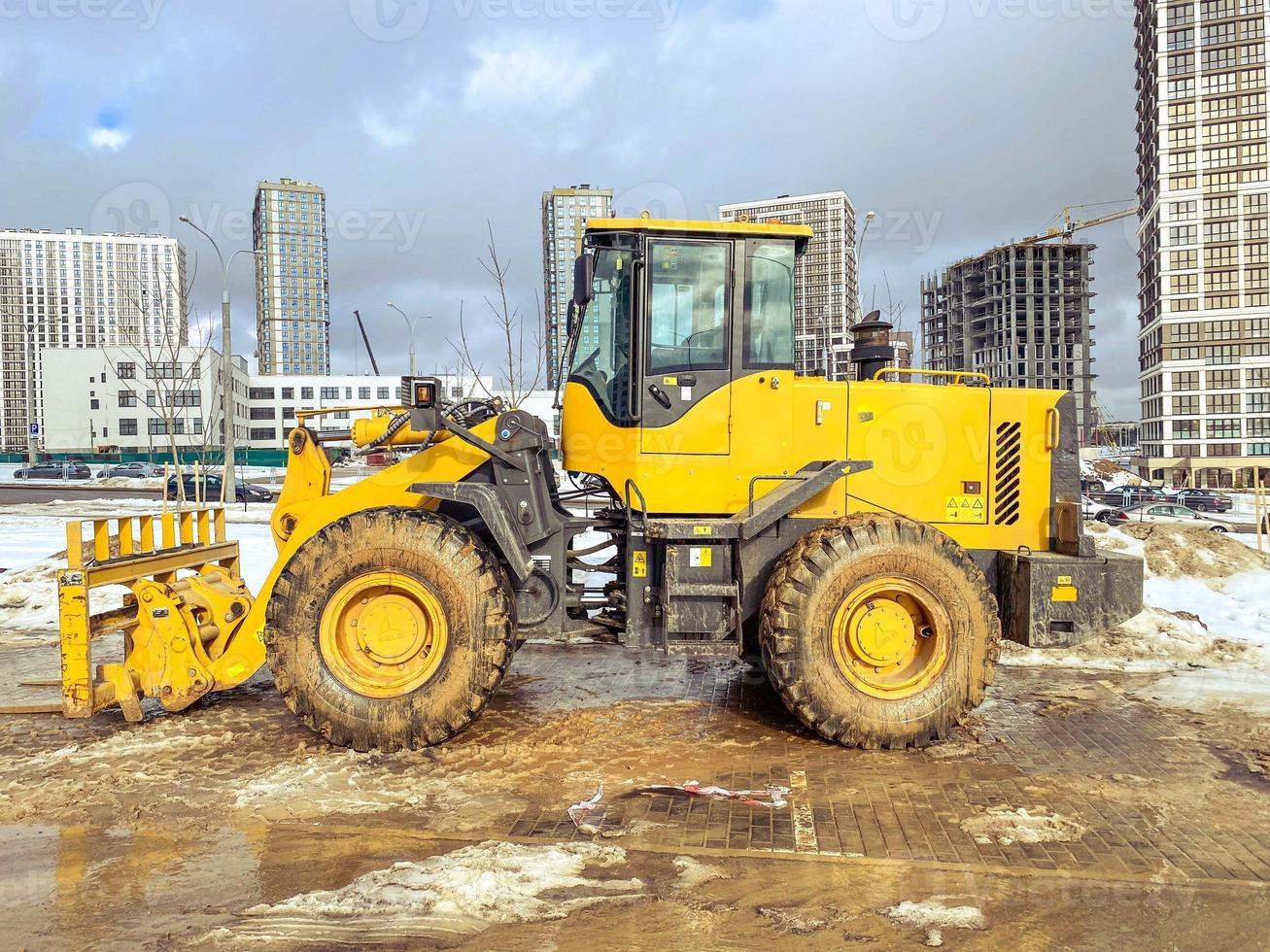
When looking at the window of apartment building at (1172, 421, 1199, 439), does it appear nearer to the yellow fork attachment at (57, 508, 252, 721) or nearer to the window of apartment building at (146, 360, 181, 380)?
the window of apartment building at (146, 360, 181, 380)

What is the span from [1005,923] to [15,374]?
415ft

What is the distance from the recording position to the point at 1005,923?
3.44m

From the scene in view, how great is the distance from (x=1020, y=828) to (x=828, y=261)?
77.0 ft

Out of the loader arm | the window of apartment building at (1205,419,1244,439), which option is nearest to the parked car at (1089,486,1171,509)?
the loader arm

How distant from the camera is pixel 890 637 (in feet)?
18.0

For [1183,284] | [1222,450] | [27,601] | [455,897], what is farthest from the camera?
[1183,284]

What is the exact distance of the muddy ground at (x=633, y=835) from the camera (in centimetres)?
343

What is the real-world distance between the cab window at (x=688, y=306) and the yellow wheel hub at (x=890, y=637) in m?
1.83

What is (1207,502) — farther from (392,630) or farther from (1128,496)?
(392,630)

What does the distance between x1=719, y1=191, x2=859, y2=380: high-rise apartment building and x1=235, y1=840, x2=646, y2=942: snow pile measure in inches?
470

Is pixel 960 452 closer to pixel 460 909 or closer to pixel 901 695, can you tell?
pixel 901 695

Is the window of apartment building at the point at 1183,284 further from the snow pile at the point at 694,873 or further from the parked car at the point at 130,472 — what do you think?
the snow pile at the point at 694,873

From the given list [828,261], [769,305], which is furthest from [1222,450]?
[769,305]

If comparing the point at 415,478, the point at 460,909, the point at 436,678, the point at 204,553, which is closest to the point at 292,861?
the point at 460,909
